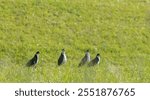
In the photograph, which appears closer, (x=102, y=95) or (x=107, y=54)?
(x=102, y=95)

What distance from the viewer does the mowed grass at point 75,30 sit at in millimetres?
38500

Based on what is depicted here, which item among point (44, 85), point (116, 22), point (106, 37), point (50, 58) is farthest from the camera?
point (116, 22)

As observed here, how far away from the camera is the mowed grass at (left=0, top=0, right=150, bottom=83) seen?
38500 millimetres

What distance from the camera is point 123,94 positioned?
33.9ft

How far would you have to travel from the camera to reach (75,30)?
44156 mm

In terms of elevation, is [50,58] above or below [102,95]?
below

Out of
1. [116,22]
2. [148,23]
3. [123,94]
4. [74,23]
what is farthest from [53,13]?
[123,94]

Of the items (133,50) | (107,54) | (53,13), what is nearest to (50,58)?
(107,54)

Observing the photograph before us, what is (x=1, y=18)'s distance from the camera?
45062 mm

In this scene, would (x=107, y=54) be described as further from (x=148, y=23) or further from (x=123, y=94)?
(x=123, y=94)

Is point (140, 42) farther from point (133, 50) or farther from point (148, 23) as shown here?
point (148, 23)

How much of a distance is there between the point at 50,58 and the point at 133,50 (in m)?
7.65

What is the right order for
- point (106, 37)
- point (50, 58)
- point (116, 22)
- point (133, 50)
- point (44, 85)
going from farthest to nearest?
point (116, 22) < point (106, 37) < point (133, 50) < point (50, 58) < point (44, 85)

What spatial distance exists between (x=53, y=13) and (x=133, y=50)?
34.3ft
